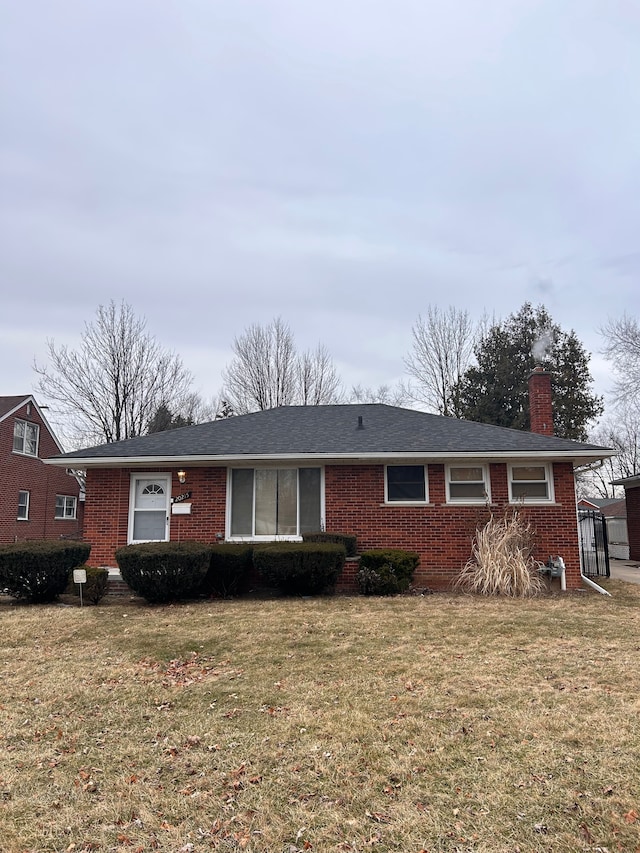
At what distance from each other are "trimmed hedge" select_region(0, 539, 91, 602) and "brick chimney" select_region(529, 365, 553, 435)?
11.6 metres

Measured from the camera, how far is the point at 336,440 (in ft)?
42.1

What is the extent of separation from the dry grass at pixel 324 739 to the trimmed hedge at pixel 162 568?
2.15 meters

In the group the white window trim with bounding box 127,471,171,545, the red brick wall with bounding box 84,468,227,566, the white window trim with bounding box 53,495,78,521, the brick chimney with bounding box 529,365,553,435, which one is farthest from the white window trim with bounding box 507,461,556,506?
the white window trim with bounding box 53,495,78,521

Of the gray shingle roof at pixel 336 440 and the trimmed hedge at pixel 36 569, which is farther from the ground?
the gray shingle roof at pixel 336 440

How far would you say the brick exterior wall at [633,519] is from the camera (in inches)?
804

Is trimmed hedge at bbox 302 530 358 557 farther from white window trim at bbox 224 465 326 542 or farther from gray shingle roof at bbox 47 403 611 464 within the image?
gray shingle roof at bbox 47 403 611 464

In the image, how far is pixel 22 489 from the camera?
24219 millimetres

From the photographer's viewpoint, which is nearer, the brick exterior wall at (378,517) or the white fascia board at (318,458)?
the white fascia board at (318,458)

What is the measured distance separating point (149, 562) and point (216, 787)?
6809mm

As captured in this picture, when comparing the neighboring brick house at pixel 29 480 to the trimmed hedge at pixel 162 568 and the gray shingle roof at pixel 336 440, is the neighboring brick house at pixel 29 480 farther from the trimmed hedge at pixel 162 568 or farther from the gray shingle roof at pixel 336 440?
the trimmed hedge at pixel 162 568

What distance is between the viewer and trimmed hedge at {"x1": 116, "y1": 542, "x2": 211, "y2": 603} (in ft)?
33.0

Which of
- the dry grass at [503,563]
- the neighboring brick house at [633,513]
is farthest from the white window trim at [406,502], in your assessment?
the neighboring brick house at [633,513]

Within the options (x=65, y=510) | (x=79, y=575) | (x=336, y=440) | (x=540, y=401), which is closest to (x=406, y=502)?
(x=336, y=440)

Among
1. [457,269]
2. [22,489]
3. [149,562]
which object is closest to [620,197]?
[457,269]
